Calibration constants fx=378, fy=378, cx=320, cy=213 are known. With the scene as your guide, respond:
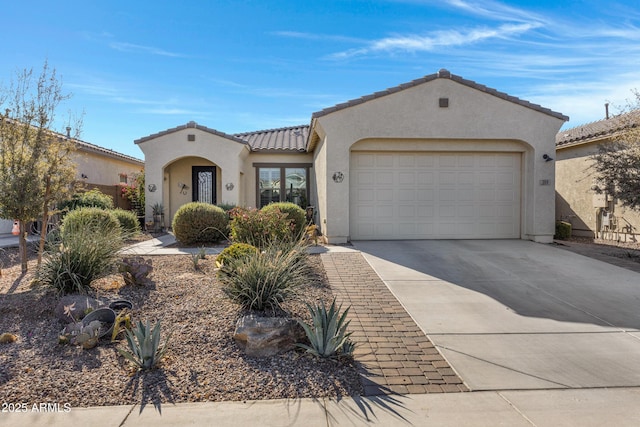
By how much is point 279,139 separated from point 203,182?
4.25 metres

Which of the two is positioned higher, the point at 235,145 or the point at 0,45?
the point at 0,45

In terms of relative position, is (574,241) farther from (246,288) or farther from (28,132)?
(28,132)

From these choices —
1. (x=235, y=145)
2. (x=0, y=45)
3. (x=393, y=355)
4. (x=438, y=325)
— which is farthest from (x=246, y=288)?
(x=235, y=145)

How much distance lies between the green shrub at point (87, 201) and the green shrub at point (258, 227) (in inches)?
276

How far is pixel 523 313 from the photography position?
546cm

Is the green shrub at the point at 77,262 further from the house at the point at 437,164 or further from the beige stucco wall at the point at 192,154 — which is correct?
the beige stucco wall at the point at 192,154

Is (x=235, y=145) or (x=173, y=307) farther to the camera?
(x=235, y=145)

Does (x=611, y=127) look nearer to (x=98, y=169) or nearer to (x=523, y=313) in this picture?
(x=523, y=313)

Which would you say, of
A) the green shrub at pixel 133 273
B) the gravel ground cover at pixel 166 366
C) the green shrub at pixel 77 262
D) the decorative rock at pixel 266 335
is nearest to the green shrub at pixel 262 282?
the gravel ground cover at pixel 166 366

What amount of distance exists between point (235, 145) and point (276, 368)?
12.2 meters

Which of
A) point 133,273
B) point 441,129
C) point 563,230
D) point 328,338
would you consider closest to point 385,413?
point 328,338

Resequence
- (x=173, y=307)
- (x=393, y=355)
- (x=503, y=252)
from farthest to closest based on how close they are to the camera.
A: 1. (x=503, y=252)
2. (x=173, y=307)
3. (x=393, y=355)

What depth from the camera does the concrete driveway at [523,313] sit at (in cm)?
379

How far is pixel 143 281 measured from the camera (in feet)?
20.0
